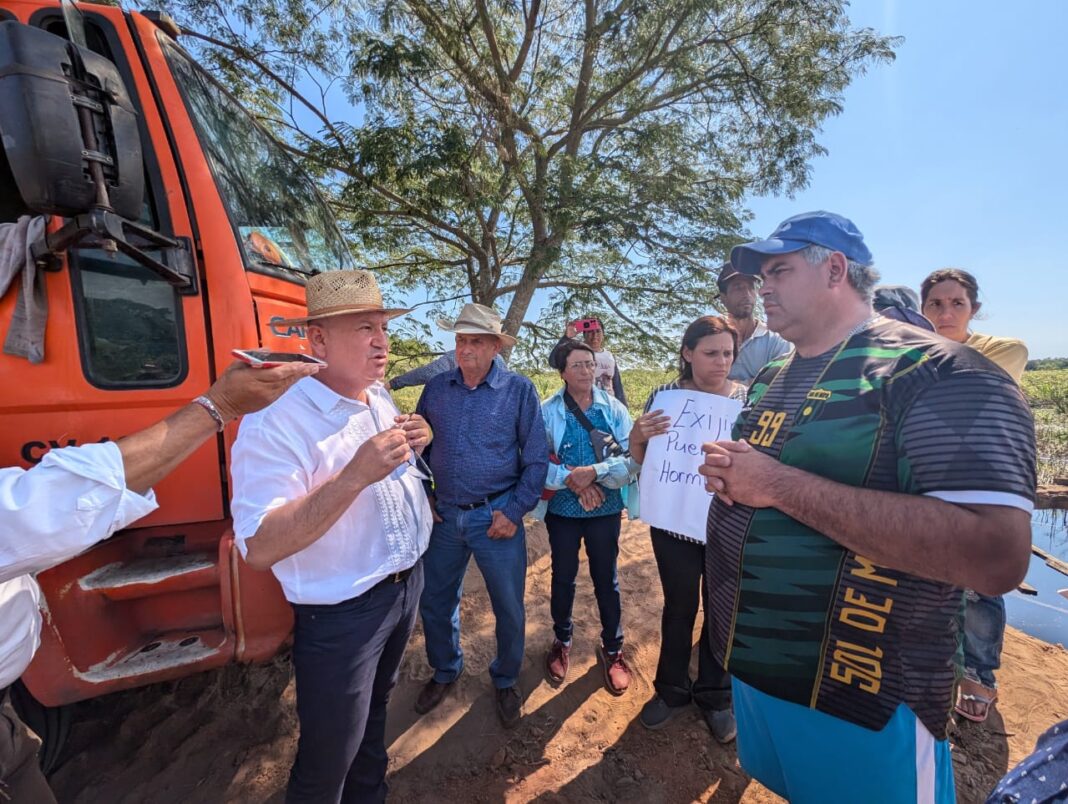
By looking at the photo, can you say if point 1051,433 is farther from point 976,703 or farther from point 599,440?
point 599,440

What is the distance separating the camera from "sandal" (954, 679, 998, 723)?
2.51 m

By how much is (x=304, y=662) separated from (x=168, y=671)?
2.01 feet

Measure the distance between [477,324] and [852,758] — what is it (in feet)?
7.26

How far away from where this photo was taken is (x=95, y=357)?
5.65ft

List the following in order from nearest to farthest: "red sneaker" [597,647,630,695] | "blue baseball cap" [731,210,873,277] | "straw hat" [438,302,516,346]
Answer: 1. "blue baseball cap" [731,210,873,277]
2. "straw hat" [438,302,516,346]
3. "red sneaker" [597,647,630,695]

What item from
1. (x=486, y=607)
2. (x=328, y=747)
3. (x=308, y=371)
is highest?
(x=308, y=371)

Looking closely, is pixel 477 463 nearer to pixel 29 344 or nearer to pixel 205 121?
pixel 29 344

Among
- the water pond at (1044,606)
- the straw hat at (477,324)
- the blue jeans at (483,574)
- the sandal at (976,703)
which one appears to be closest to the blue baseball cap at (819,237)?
the straw hat at (477,324)

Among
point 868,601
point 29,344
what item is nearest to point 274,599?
point 29,344

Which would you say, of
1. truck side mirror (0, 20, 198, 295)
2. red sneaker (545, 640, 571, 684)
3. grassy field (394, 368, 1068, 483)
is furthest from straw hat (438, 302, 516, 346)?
grassy field (394, 368, 1068, 483)

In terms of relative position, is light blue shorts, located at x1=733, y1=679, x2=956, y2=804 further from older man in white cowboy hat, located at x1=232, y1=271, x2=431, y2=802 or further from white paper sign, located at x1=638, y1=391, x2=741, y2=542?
older man in white cowboy hat, located at x1=232, y1=271, x2=431, y2=802

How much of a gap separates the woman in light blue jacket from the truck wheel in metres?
2.32

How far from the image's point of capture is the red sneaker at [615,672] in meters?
2.73

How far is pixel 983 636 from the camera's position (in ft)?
8.26
